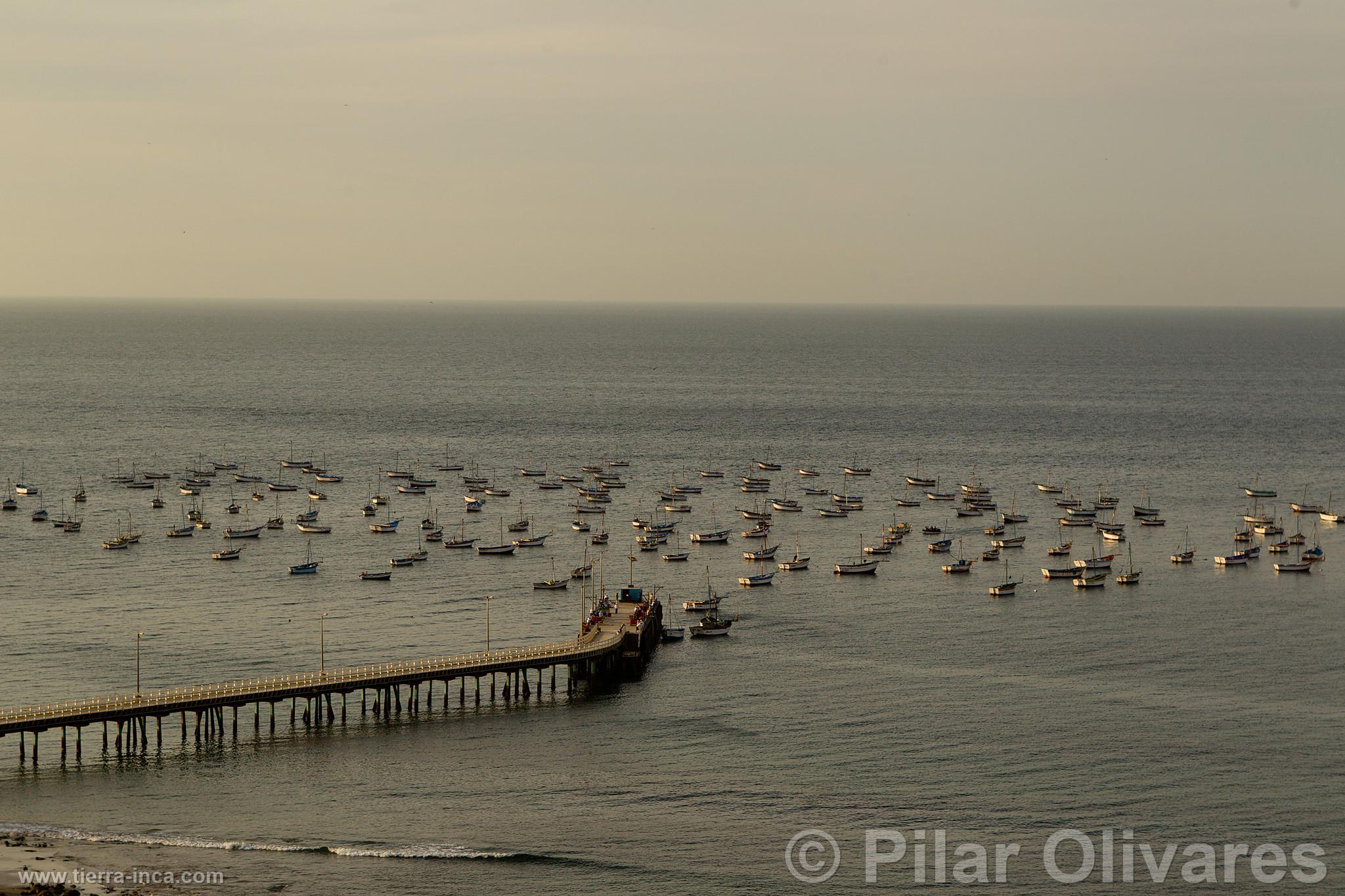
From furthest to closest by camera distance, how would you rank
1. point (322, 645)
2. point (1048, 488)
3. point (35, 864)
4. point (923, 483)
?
point (923, 483) → point (1048, 488) → point (322, 645) → point (35, 864)

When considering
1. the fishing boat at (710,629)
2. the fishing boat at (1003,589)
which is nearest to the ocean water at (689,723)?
the fishing boat at (1003,589)

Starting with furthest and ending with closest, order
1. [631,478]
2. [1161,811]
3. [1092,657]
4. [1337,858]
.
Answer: [631,478]
[1092,657]
[1161,811]
[1337,858]

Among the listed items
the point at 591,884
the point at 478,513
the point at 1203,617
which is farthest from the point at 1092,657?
the point at 478,513

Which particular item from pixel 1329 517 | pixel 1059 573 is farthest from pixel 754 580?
pixel 1329 517

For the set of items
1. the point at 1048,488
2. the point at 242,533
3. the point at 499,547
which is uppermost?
the point at 1048,488

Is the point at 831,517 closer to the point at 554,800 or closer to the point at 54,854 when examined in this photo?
the point at 554,800

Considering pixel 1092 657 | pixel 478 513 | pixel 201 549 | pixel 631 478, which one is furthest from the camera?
pixel 631 478

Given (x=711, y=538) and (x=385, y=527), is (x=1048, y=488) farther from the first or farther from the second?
(x=385, y=527)

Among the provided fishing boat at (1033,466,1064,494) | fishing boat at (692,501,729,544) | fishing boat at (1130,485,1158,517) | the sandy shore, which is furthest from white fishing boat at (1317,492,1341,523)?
the sandy shore
